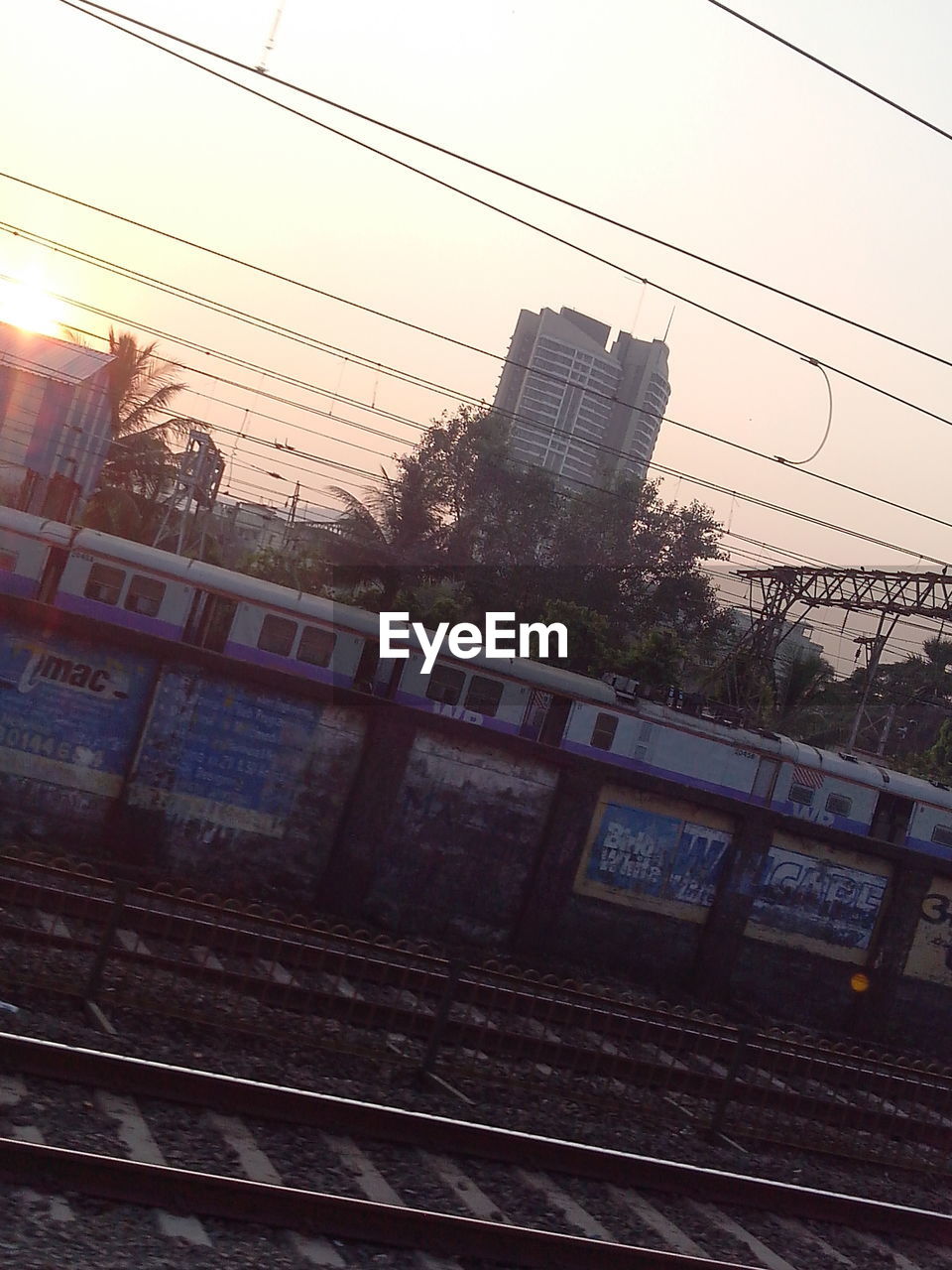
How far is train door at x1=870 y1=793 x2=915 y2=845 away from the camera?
3169cm

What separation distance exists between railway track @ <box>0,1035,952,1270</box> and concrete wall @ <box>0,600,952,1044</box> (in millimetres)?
9806

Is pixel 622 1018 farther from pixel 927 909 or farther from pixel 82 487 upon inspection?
pixel 82 487

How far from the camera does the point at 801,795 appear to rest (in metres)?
30.7

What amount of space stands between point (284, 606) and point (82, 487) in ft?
51.8

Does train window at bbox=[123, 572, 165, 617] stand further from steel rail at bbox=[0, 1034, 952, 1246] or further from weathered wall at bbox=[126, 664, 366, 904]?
steel rail at bbox=[0, 1034, 952, 1246]

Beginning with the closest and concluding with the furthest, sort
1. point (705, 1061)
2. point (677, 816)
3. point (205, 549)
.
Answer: point (705, 1061) → point (677, 816) → point (205, 549)

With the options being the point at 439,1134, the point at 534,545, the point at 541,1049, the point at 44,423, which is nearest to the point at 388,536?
the point at 534,545

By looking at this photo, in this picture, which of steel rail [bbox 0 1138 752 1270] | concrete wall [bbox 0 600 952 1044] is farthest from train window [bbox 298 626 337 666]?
steel rail [bbox 0 1138 752 1270]

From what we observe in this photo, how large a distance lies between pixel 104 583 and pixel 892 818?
833 inches

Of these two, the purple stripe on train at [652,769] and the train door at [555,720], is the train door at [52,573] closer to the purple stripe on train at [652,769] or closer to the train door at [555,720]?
the train door at [555,720]

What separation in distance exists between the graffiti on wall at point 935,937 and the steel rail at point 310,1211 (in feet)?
53.6

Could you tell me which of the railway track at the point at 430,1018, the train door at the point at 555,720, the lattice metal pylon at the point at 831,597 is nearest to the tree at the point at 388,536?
the lattice metal pylon at the point at 831,597

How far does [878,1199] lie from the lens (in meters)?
12.0

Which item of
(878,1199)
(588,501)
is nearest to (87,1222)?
(878,1199)
